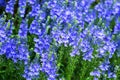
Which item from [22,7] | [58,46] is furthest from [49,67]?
[22,7]

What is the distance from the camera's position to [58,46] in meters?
5.09

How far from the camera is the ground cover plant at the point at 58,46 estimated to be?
4.84 meters

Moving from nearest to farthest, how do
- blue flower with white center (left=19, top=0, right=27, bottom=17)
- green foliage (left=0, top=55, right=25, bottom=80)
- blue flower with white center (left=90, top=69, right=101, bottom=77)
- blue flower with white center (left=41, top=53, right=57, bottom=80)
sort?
blue flower with white center (left=41, top=53, right=57, bottom=80)
green foliage (left=0, top=55, right=25, bottom=80)
blue flower with white center (left=90, top=69, right=101, bottom=77)
blue flower with white center (left=19, top=0, right=27, bottom=17)

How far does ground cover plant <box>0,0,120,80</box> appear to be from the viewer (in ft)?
15.9

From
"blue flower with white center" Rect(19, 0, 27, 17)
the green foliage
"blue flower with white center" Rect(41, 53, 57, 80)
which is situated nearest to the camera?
"blue flower with white center" Rect(41, 53, 57, 80)

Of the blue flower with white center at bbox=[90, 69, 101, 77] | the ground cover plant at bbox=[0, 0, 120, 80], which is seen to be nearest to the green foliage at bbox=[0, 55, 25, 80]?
the ground cover plant at bbox=[0, 0, 120, 80]

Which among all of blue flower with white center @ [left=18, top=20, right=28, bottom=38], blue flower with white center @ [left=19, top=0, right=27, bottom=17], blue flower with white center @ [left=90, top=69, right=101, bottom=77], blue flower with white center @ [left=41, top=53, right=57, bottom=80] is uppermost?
blue flower with white center @ [left=19, top=0, right=27, bottom=17]

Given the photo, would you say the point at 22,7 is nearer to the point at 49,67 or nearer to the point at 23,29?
the point at 23,29

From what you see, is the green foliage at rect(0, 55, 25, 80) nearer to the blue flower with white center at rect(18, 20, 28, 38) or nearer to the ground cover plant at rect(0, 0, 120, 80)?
the ground cover plant at rect(0, 0, 120, 80)

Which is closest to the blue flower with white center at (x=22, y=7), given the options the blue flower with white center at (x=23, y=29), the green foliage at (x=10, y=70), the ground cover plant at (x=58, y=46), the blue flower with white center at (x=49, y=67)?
the ground cover plant at (x=58, y=46)

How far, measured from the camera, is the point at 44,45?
5000 mm

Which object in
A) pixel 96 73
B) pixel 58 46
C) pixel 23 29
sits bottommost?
pixel 96 73

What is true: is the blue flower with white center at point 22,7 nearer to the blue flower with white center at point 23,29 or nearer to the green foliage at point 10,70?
the blue flower with white center at point 23,29

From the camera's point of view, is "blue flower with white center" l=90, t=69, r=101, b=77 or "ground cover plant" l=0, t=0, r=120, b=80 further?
"blue flower with white center" l=90, t=69, r=101, b=77
